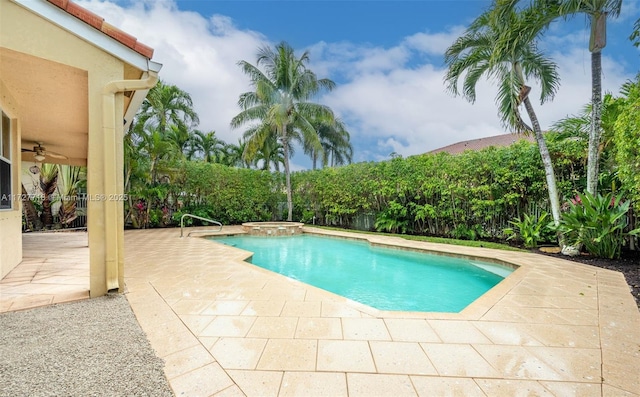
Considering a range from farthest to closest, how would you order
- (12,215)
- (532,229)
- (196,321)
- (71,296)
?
(532,229) → (12,215) → (71,296) → (196,321)

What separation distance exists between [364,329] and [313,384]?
111cm

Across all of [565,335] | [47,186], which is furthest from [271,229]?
[565,335]

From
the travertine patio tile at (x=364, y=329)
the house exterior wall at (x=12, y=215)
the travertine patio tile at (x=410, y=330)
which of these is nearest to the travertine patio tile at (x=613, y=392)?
the travertine patio tile at (x=410, y=330)

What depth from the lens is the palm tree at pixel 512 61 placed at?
739cm

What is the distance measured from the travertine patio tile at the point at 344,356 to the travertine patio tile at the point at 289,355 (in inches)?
3.2

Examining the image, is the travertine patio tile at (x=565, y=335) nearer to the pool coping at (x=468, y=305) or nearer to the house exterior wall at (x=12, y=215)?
the pool coping at (x=468, y=305)

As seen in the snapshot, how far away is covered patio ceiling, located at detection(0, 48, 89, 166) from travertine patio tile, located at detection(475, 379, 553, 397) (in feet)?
19.3

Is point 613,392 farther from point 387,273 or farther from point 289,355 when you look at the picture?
point 387,273

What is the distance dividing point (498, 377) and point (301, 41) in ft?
60.1

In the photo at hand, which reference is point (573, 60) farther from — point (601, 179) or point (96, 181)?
point (96, 181)

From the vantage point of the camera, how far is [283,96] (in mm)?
16781

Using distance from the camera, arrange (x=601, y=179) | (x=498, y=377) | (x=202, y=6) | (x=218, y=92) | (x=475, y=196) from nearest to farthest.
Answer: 1. (x=498, y=377)
2. (x=601, y=179)
3. (x=202, y=6)
4. (x=475, y=196)
5. (x=218, y=92)

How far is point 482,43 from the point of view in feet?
29.2

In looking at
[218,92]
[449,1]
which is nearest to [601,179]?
[449,1]
